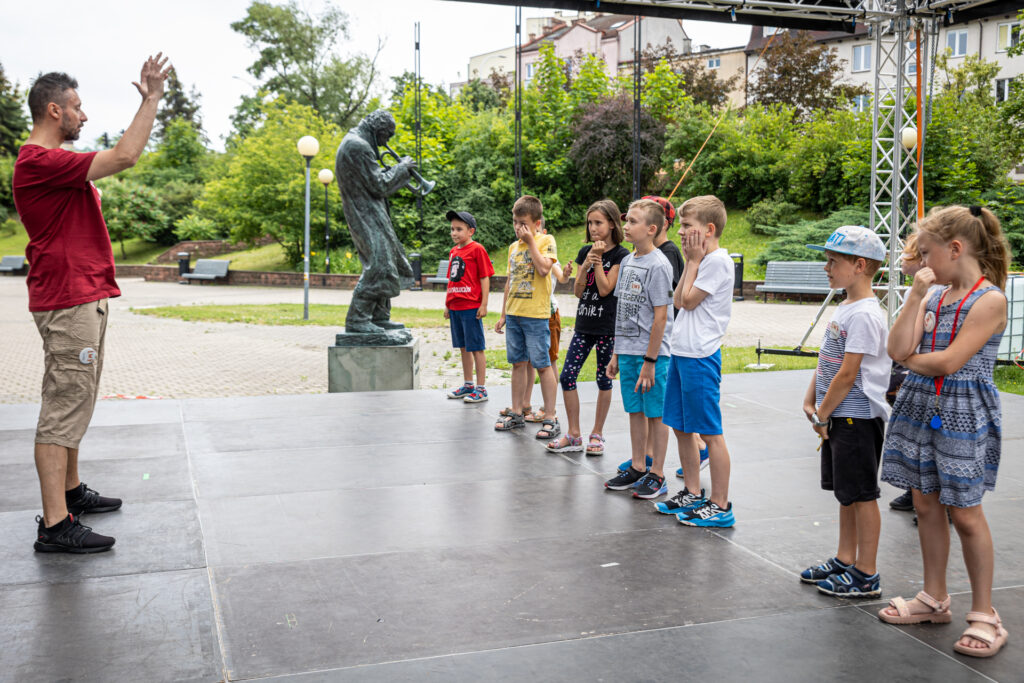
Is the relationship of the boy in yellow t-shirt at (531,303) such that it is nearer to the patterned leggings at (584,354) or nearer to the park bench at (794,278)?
the patterned leggings at (584,354)

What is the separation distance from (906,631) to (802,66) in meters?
38.9

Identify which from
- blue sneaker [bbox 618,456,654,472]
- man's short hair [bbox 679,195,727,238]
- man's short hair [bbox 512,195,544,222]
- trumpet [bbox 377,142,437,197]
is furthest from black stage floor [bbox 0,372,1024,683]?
trumpet [bbox 377,142,437,197]

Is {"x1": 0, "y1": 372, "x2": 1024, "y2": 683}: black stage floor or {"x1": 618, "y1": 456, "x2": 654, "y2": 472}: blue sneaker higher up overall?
{"x1": 618, "y1": 456, "x2": 654, "y2": 472}: blue sneaker

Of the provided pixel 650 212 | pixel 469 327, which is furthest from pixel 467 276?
pixel 650 212

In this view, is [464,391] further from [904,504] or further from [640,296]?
[904,504]

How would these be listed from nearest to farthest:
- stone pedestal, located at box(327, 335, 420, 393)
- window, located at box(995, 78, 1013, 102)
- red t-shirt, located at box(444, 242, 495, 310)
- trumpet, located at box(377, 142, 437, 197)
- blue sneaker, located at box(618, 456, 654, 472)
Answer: blue sneaker, located at box(618, 456, 654, 472) → red t-shirt, located at box(444, 242, 495, 310) → stone pedestal, located at box(327, 335, 420, 393) → trumpet, located at box(377, 142, 437, 197) → window, located at box(995, 78, 1013, 102)

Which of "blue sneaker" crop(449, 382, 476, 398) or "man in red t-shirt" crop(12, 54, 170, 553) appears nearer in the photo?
"man in red t-shirt" crop(12, 54, 170, 553)

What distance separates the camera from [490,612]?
10.4ft

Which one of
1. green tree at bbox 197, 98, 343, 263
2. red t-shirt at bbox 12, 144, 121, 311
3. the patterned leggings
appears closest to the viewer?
red t-shirt at bbox 12, 144, 121, 311

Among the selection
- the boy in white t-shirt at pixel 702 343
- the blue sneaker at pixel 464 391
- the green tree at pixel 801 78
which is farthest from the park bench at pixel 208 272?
the boy in white t-shirt at pixel 702 343

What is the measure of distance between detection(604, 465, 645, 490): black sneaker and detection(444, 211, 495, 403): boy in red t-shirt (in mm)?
2615

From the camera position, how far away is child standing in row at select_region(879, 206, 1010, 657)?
2.81m

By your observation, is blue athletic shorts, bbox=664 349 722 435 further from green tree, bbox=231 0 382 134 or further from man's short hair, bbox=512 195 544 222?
green tree, bbox=231 0 382 134

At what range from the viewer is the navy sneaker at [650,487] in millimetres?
4664
